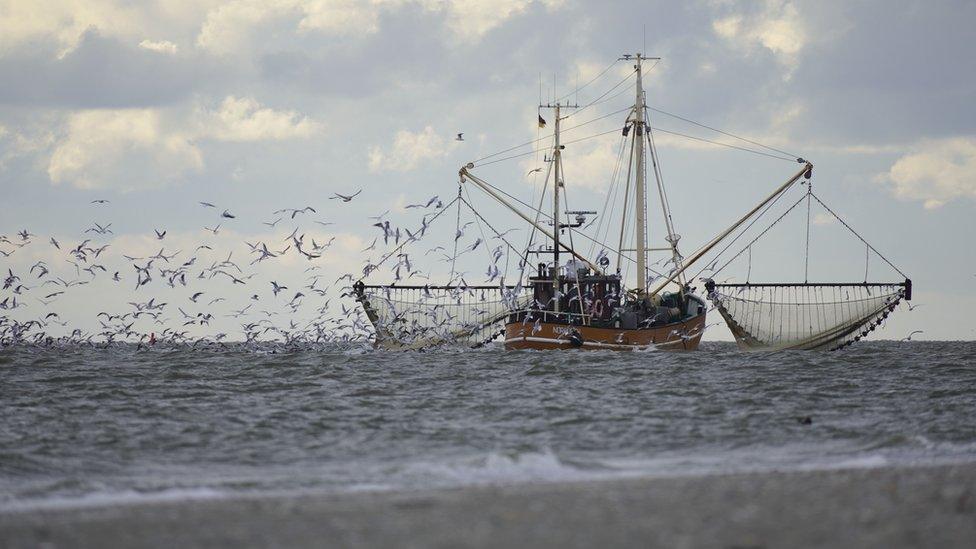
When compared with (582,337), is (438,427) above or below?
below

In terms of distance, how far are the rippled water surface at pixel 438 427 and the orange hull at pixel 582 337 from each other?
25.0 metres

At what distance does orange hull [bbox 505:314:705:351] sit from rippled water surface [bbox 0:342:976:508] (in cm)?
2502

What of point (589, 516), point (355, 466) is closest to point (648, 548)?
point (589, 516)

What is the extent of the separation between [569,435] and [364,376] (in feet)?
76.6

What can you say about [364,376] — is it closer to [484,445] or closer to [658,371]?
[658,371]

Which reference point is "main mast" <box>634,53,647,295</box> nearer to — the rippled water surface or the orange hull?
the orange hull

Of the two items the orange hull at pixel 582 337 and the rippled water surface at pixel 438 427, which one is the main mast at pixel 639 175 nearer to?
the orange hull at pixel 582 337

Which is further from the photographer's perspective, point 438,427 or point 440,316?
point 440,316

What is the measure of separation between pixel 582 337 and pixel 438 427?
48.0 metres

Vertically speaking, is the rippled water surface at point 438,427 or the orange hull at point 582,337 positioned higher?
the orange hull at point 582,337

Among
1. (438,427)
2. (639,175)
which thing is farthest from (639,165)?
(438,427)

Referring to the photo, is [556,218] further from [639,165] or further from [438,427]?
A: [438,427]

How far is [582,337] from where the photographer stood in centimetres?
7612

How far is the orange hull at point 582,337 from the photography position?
248ft
